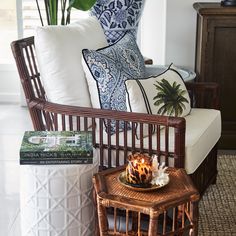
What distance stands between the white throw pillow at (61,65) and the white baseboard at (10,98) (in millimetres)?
2162

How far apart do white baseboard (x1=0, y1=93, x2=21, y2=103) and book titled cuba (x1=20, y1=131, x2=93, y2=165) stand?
259 cm

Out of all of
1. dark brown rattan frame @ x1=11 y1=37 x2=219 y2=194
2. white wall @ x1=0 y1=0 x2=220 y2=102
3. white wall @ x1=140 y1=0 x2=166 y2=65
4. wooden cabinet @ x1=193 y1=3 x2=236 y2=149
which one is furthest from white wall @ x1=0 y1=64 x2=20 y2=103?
dark brown rattan frame @ x1=11 y1=37 x2=219 y2=194

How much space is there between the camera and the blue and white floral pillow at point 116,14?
336 centimetres

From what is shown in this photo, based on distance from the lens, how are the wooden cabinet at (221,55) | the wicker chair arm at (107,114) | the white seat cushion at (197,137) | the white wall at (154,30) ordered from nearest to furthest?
1. the wicker chair arm at (107,114)
2. the white seat cushion at (197,137)
3. the wooden cabinet at (221,55)
4. the white wall at (154,30)

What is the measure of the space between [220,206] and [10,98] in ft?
8.31

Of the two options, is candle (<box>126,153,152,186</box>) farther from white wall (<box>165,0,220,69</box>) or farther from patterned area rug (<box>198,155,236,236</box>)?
white wall (<box>165,0,220,69</box>)

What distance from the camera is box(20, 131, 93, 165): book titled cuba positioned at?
202cm

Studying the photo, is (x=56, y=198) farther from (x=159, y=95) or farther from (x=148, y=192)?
(x=159, y=95)

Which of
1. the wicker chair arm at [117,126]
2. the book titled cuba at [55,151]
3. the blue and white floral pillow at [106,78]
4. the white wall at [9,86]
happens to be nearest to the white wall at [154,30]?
the white wall at [9,86]

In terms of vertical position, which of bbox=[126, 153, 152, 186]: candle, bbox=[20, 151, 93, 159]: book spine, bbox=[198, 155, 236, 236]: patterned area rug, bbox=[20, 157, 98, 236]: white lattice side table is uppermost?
bbox=[20, 151, 93, 159]: book spine

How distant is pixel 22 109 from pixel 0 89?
37 centimetres

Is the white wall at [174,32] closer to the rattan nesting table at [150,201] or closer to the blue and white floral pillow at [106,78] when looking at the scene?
the blue and white floral pillow at [106,78]

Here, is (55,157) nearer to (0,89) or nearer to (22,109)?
(22,109)

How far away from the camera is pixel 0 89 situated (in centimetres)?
469
